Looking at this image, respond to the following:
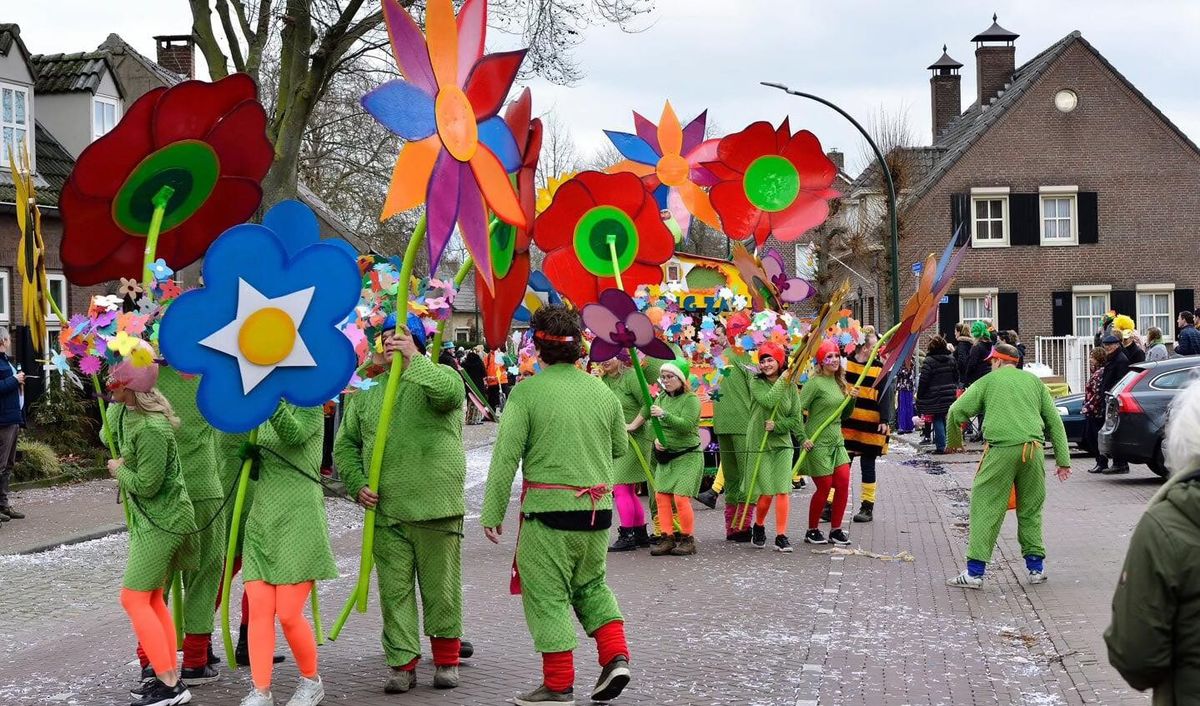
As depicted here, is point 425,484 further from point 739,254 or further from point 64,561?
point 64,561

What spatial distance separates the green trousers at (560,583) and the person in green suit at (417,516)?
21.7 inches

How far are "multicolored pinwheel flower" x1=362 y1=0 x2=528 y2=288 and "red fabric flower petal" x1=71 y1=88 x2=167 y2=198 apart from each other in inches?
52.7

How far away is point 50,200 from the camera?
2250 centimetres

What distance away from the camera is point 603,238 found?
383 inches

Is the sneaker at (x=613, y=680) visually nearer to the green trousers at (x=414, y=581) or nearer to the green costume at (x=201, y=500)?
the green trousers at (x=414, y=581)

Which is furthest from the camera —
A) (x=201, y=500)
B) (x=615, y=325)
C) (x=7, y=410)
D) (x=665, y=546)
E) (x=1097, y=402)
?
(x=1097, y=402)

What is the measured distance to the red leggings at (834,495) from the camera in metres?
11.9

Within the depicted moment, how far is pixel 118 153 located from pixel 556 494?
2551mm

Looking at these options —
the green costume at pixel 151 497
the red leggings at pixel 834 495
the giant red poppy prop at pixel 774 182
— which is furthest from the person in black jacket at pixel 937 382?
the green costume at pixel 151 497

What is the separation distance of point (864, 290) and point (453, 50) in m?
43.7

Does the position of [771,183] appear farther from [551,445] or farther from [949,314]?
[949,314]

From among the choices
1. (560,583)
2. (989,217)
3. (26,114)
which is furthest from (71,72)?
(989,217)

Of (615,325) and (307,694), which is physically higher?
(615,325)

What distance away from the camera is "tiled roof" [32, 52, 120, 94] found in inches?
990
